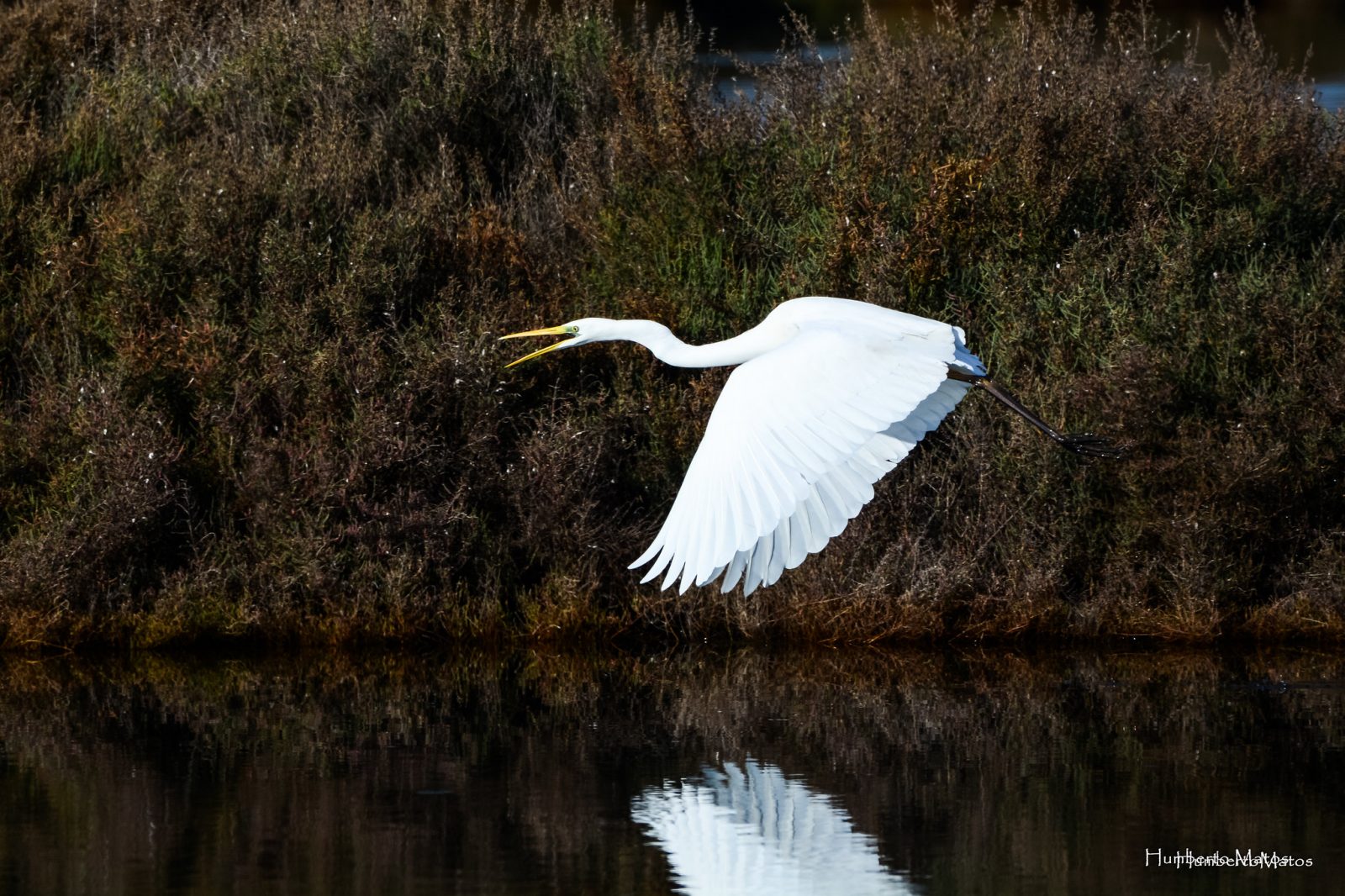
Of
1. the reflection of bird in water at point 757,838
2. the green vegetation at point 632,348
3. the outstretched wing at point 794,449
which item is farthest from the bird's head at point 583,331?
the reflection of bird in water at point 757,838

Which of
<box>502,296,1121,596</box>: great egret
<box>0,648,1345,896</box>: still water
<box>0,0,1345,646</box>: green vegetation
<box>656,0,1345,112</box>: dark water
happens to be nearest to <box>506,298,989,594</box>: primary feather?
<box>502,296,1121,596</box>: great egret

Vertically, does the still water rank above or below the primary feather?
below

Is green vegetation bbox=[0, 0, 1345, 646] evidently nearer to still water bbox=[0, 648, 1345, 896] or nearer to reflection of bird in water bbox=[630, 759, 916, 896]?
still water bbox=[0, 648, 1345, 896]

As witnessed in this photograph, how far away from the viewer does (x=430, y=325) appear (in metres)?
8.55

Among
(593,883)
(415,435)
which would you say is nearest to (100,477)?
(415,435)

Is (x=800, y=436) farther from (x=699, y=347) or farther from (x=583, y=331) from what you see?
(x=583, y=331)

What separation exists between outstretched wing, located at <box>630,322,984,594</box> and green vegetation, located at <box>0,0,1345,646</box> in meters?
1.84

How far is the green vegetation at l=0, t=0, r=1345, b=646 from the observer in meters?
7.73

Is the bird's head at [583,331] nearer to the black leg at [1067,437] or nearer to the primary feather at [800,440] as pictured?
the primary feather at [800,440]

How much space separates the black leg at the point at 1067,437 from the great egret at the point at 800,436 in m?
0.59

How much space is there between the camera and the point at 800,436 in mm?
5551

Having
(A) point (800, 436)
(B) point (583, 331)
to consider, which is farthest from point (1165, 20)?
(A) point (800, 436)

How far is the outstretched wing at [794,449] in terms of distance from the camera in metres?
5.23

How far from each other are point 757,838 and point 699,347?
6.47ft
